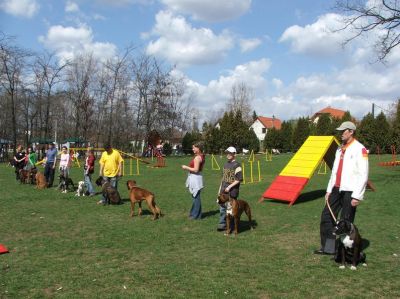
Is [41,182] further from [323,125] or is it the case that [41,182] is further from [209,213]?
[323,125]

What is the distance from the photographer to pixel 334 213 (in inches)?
254

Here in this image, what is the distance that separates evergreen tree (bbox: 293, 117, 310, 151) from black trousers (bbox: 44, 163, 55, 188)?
44.9 meters

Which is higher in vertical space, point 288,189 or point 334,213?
point 334,213

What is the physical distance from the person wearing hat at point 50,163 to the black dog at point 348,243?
12.5 meters

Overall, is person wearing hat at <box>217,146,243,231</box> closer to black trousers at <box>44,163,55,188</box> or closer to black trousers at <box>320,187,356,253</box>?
black trousers at <box>320,187,356,253</box>

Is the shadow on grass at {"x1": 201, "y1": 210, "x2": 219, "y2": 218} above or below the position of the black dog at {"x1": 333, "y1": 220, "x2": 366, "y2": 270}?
below

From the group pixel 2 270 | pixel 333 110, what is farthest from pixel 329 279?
pixel 333 110

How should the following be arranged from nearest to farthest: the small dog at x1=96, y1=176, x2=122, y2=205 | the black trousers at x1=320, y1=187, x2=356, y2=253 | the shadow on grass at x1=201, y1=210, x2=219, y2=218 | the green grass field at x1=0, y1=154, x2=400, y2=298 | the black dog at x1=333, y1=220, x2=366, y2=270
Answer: the green grass field at x1=0, y1=154, x2=400, y2=298 → the black dog at x1=333, y1=220, x2=366, y2=270 → the black trousers at x1=320, y1=187, x2=356, y2=253 → the shadow on grass at x1=201, y1=210, x2=219, y2=218 → the small dog at x1=96, y1=176, x2=122, y2=205

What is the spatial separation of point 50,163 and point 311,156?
31.6 feet

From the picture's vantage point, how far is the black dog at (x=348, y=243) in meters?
5.86

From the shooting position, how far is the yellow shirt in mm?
11891

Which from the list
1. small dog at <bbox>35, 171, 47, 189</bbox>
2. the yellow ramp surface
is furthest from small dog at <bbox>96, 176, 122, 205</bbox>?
the yellow ramp surface

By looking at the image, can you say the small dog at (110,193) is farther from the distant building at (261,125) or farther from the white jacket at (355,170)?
the distant building at (261,125)

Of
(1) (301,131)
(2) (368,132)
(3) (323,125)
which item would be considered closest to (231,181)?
(2) (368,132)
